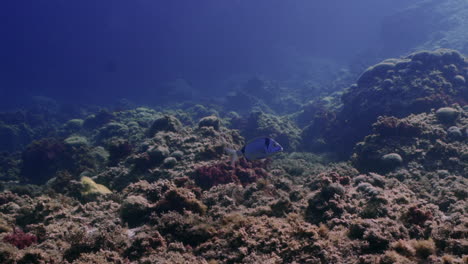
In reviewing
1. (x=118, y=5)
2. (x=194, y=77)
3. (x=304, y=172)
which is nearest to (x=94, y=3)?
(x=118, y=5)

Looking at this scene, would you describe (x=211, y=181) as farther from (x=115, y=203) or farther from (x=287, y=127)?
(x=287, y=127)

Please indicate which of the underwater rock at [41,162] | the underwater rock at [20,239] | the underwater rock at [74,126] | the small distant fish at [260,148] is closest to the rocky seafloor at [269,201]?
the underwater rock at [20,239]

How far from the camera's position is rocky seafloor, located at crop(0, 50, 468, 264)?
331cm

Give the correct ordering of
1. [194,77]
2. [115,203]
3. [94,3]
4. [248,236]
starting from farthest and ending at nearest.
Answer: [94,3]
[194,77]
[115,203]
[248,236]

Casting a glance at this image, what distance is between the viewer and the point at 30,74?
93875 mm

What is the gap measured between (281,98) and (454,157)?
3022 cm

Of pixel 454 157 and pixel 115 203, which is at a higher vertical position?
pixel 454 157

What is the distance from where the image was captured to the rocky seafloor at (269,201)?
331 centimetres

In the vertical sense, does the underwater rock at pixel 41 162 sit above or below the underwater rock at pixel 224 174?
A: above

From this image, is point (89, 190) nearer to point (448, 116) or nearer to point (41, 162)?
point (41, 162)

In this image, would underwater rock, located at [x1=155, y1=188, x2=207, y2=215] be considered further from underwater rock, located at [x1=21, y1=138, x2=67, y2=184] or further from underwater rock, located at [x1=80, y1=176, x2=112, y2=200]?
underwater rock, located at [x1=21, y1=138, x2=67, y2=184]

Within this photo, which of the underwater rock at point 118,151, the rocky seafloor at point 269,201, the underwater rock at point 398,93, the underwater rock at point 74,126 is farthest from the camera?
the underwater rock at point 74,126

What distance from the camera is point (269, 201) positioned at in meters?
5.18

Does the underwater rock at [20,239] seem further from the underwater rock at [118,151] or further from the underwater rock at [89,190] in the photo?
the underwater rock at [118,151]
